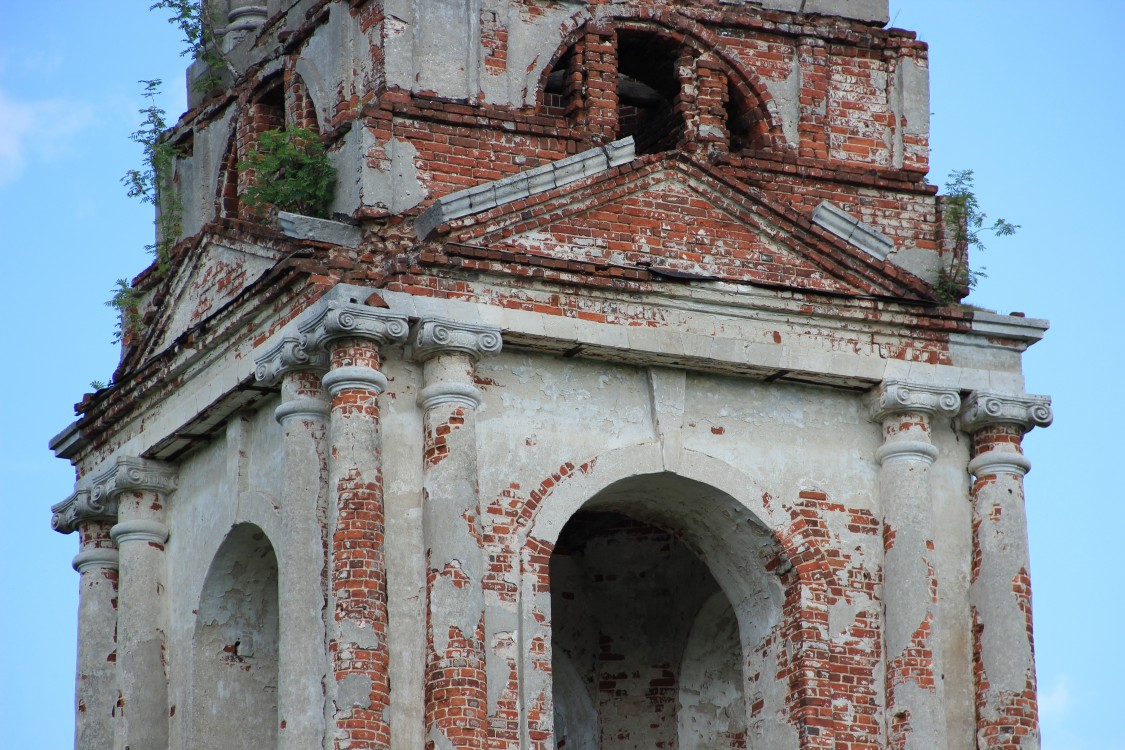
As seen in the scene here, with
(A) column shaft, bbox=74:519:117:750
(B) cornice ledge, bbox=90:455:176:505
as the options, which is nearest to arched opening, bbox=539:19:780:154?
(B) cornice ledge, bbox=90:455:176:505

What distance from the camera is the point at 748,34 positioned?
71.4 ft

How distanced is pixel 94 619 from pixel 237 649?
4.93 feet

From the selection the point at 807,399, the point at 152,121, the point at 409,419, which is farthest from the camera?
the point at 152,121

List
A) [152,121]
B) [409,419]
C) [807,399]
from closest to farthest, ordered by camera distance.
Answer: [409,419] < [807,399] < [152,121]

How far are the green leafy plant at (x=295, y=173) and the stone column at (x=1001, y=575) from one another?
192 inches

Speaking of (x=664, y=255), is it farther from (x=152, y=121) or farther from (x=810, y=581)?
(x=152, y=121)

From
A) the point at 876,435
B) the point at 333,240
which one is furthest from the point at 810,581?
the point at 333,240

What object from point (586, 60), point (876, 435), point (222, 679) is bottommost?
point (222, 679)

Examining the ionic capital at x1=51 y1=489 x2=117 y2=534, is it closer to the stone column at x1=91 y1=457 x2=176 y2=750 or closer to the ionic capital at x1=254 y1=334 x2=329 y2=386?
the stone column at x1=91 y1=457 x2=176 y2=750

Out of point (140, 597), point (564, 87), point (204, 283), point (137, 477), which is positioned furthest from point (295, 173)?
point (140, 597)

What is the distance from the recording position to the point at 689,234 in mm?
20391

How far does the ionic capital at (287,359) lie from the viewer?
19125mm

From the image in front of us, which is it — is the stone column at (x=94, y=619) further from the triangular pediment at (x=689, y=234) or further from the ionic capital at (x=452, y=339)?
the triangular pediment at (x=689, y=234)

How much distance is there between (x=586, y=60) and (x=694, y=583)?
14.9 feet
